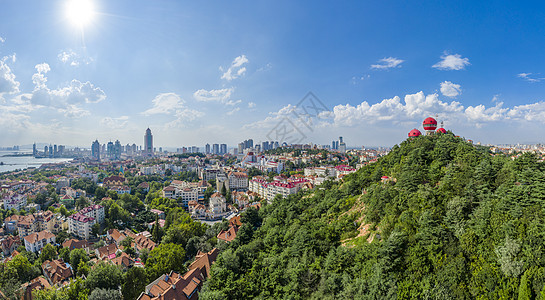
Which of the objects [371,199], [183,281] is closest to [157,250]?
[183,281]

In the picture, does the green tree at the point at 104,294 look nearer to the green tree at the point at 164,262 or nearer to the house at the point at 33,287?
the green tree at the point at 164,262

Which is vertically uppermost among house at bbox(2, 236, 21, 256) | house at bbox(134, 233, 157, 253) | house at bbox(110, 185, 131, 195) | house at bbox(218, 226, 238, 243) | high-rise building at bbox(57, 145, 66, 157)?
high-rise building at bbox(57, 145, 66, 157)

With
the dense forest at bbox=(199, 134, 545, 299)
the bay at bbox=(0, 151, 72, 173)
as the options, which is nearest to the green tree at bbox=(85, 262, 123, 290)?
the dense forest at bbox=(199, 134, 545, 299)

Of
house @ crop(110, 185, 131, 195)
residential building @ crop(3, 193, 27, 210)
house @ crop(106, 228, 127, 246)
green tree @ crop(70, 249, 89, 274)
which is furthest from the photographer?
house @ crop(110, 185, 131, 195)

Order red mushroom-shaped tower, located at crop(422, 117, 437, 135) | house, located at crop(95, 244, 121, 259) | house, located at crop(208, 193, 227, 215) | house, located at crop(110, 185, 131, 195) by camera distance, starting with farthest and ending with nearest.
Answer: house, located at crop(110, 185, 131, 195) < house, located at crop(208, 193, 227, 215) < house, located at crop(95, 244, 121, 259) < red mushroom-shaped tower, located at crop(422, 117, 437, 135)

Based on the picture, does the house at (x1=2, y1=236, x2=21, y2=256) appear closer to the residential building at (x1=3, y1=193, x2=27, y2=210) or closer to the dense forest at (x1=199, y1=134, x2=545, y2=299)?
the residential building at (x1=3, y1=193, x2=27, y2=210)

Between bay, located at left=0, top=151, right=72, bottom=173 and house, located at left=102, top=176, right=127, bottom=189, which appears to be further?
bay, located at left=0, top=151, right=72, bottom=173

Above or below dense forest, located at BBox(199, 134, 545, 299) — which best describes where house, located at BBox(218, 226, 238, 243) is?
below

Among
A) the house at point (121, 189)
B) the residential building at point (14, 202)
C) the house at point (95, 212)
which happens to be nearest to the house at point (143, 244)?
the house at point (95, 212)
